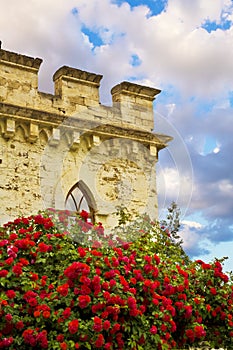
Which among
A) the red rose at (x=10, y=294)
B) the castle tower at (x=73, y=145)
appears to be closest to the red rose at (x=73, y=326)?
the red rose at (x=10, y=294)

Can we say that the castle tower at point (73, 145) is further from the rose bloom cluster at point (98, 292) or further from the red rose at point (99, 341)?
the red rose at point (99, 341)

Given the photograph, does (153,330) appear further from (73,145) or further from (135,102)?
(135,102)

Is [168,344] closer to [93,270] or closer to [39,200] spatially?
[93,270]

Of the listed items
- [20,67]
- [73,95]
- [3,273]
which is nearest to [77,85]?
[73,95]

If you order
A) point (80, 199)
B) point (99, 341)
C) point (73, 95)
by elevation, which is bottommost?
point (99, 341)

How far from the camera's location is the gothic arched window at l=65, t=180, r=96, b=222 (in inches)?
363

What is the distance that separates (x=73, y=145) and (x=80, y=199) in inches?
41.2

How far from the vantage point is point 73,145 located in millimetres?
9117

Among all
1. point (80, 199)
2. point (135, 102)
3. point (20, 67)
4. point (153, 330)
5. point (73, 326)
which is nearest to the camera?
point (73, 326)

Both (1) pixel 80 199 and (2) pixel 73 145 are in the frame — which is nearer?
(2) pixel 73 145

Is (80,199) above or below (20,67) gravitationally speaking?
below

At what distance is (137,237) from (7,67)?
4.08 m

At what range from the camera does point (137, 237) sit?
688cm

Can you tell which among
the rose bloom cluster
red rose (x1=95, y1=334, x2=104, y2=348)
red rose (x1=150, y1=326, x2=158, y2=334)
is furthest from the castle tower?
red rose (x1=95, y1=334, x2=104, y2=348)
